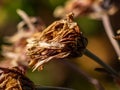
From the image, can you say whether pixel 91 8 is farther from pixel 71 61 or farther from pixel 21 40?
pixel 71 61

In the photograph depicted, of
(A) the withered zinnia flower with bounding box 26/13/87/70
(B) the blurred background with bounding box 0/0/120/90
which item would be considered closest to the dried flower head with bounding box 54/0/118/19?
(A) the withered zinnia flower with bounding box 26/13/87/70

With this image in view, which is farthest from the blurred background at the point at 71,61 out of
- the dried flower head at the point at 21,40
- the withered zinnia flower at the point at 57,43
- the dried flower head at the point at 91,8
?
the withered zinnia flower at the point at 57,43

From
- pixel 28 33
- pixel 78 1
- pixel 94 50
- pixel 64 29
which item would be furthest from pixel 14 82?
pixel 94 50

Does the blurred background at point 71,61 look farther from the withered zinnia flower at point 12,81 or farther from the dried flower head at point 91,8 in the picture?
the withered zinnia flower at point 12,81

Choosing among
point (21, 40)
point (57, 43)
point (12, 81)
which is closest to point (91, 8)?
point (21, 40)

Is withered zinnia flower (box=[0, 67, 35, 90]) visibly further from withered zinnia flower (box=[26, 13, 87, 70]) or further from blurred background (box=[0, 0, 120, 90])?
blurred background (box=[0, 0, 120, 90])
